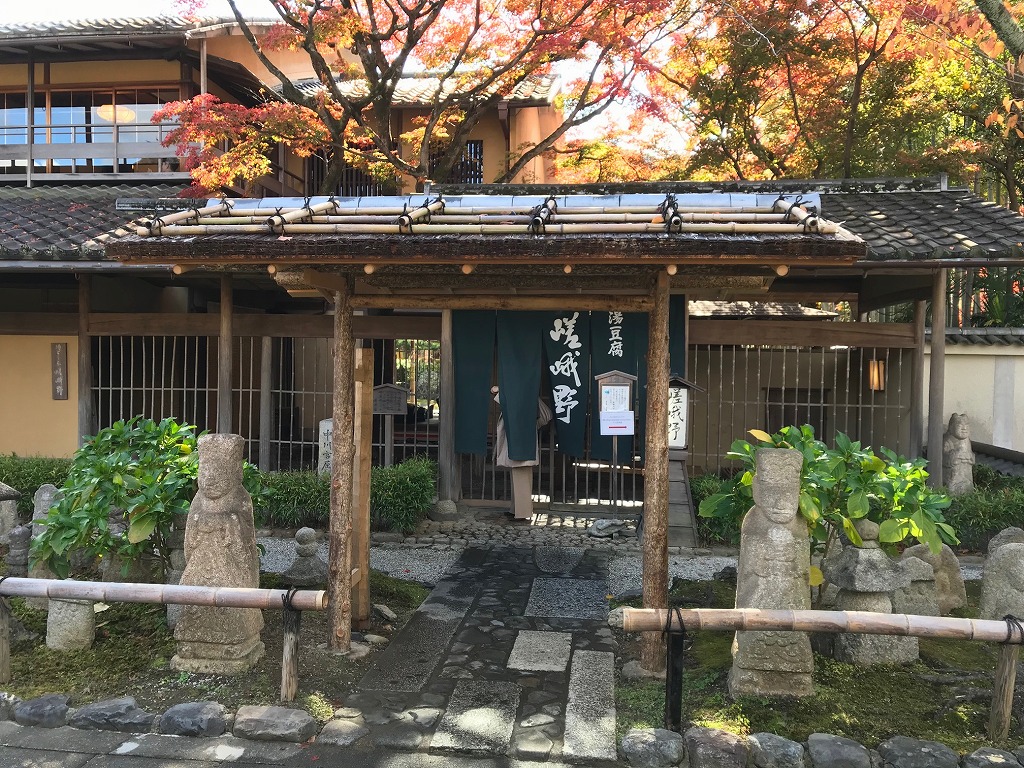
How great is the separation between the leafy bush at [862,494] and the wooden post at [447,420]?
4.65 m

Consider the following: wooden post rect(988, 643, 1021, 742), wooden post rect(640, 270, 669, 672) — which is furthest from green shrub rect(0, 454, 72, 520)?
wooden post rect(988, 643, 1021, 742)

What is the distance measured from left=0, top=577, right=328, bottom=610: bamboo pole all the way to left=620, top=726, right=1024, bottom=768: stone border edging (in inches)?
88.9

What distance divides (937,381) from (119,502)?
8890mm

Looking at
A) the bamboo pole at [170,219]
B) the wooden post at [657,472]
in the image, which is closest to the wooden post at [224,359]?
the bamboo pole at [170,219]

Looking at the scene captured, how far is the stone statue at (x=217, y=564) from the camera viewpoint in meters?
5.07

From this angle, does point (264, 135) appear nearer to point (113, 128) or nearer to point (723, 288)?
point (113, 128)

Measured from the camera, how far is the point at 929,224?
8609 millimetres

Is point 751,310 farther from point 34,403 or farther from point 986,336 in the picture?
point 34,403

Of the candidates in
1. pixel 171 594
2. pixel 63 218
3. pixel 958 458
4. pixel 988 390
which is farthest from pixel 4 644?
pixel 988 390

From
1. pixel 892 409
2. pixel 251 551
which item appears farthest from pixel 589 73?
pixel 251 551

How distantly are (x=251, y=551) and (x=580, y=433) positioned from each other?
4.26 metres

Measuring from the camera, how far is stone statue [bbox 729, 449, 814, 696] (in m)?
4.67

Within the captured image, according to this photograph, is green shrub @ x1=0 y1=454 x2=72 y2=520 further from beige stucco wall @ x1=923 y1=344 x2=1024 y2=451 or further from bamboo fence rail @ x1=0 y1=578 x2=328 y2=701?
beige stucco wall @ x1=923 y1=344 x2=1024 y2=451

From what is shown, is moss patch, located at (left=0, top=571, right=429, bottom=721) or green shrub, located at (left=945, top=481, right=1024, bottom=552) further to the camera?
green shrub, located at (left=945, top=481, right=1024, bottom=552)
